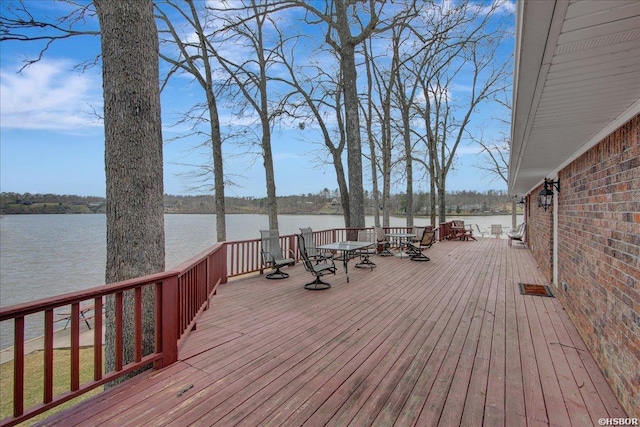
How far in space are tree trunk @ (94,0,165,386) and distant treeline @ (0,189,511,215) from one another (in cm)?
1320

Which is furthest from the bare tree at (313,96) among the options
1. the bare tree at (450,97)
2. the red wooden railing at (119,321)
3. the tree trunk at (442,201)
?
the red wooden railing at (119,321)

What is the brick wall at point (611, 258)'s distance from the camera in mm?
2019

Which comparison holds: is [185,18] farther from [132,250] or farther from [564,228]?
[564,228]

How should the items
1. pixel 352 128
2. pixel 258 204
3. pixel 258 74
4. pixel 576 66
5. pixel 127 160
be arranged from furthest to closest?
pixel 258 204 → pixel 258 74 → pixel 352 128 → pixel 127 160 → pixel 576 66

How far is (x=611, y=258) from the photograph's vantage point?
244 cm

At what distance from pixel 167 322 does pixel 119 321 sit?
0.42 metres

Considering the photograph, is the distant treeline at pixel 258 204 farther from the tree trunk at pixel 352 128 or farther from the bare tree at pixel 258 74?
the tree trunk at pixel 352 128

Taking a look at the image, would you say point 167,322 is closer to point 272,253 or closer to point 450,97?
A: point 272,253

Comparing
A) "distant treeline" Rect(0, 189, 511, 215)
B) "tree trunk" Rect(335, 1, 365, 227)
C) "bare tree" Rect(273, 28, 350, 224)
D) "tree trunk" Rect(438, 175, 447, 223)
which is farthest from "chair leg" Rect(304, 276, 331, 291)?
"tree trunk" Rect(438, 175, 447, 223)

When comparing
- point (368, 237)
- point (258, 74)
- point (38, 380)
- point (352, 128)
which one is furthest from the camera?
point (258, 74)

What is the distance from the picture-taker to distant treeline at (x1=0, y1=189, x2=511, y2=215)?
59.3 feet

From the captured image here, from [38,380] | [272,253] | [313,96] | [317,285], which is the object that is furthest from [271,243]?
[313,96]

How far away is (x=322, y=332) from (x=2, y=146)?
64.6 ft

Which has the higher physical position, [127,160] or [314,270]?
[127,160]
